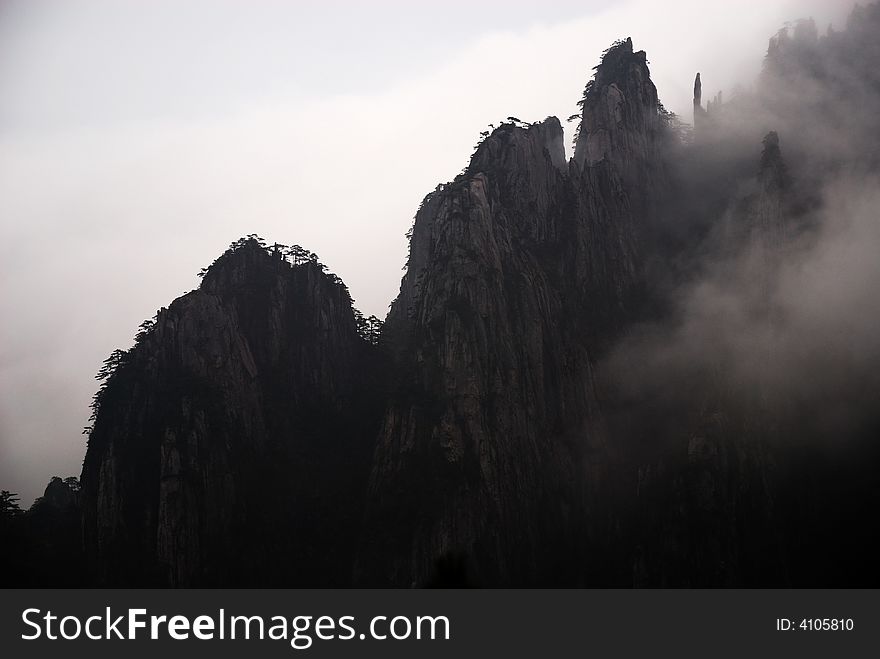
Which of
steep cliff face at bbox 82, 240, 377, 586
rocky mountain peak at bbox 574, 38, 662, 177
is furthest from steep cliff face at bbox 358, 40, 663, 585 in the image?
steep cliff face at bbox 82, 240, 377, 586

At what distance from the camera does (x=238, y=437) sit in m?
112

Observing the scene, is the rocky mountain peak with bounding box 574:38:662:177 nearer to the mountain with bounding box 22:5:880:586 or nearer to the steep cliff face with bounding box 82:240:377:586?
the mountain with bounding box 22:5:880:586

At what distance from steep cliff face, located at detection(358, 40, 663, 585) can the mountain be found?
26cm

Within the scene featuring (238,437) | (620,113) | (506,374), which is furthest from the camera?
(620,113)

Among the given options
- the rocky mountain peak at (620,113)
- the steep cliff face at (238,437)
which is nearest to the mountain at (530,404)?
the steep cliff face at (238,437)

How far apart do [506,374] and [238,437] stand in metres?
28.1

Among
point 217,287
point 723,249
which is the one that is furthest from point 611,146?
point 217,287

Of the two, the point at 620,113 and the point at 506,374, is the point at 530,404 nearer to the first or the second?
the point at 506,374

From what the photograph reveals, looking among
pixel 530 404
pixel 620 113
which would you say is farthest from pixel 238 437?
pixel 620 113

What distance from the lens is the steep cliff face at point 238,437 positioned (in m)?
103

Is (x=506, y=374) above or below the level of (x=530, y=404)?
above
